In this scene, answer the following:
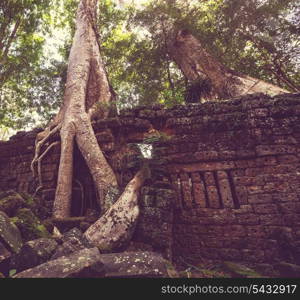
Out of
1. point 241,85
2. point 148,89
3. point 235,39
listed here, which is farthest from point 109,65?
point 241,85

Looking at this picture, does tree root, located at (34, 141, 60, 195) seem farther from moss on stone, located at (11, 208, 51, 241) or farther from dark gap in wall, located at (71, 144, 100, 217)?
moss on stone, located at (11, 208, 51, 241)

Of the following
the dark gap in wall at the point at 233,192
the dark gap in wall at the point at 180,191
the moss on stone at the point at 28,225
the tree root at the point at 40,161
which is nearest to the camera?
the moss on stone at the point at 28,225

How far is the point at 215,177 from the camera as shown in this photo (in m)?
3.36

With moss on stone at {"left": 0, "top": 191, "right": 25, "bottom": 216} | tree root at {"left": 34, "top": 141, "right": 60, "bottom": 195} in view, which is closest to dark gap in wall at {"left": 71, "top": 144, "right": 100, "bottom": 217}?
tree root at {"left": 34, "top": 141, "right": 60, "bottom": 195}

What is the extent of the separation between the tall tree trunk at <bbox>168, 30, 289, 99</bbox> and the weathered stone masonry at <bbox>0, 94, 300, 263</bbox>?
184 centimetres

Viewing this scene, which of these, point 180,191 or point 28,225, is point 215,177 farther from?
point 28,225

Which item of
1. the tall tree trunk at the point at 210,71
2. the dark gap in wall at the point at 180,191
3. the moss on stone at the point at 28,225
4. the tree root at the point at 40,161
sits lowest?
the moss on stone at the point at 28,225

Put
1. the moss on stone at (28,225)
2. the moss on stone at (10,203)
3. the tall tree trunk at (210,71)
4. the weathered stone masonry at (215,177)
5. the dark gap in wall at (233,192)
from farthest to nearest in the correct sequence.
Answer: the tall tree trunk at (210,71)
the dark gap in wall at (233,192)
the weathered stone masonry at (215,177)
the moss on stone at (10,203)
the moss on stone at (28,225)

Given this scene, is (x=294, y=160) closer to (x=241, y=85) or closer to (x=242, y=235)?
(x=242, y=235)

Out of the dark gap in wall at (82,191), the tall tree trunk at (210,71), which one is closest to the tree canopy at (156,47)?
the tall tree trunk at (210,71)

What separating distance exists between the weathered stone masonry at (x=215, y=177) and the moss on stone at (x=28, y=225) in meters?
1.02

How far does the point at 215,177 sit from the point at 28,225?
2.60 meters

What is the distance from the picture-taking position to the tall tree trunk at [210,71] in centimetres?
537

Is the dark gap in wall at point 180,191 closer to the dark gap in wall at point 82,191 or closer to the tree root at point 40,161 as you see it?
the dark gap in wall at point 82,191
